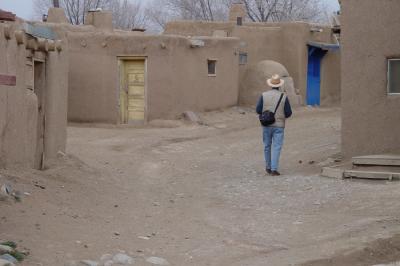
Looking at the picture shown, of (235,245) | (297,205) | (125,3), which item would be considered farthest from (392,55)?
(125,3)

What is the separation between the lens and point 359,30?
13.4 meters

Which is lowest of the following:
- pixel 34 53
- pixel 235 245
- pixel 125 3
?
pixel 235 245

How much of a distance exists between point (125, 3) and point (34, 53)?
52.4 m

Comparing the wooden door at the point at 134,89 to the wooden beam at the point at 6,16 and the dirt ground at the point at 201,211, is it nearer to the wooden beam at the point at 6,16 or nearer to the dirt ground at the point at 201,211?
the dirt ground at the point at 201,211

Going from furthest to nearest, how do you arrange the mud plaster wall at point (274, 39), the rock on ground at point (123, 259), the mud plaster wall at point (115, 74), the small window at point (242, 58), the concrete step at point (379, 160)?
the mud plaster wall at point (274, 39) → the small window at point (242, 58) → the mud plaster wall at point (115, 74) → the concrete step at point (379, 160) → the rock on ground at point (123, 259)

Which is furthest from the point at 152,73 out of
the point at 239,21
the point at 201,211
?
the point at 201,211

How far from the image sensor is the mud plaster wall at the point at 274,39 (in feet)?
94.7

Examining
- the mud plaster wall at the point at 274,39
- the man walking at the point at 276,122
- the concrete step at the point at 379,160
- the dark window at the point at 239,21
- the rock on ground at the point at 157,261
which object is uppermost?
the dark window at the point at 239,21

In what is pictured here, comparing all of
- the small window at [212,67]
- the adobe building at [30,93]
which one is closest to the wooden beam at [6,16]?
the adobe building at [30,93]

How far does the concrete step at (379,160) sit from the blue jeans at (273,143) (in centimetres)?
133

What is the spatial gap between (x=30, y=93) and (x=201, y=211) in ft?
10.8

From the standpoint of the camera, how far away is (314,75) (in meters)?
30.5

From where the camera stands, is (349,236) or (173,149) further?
(173,149)

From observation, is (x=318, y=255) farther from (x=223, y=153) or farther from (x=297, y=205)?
(x=223, y=153)
